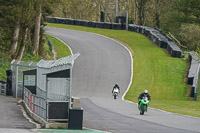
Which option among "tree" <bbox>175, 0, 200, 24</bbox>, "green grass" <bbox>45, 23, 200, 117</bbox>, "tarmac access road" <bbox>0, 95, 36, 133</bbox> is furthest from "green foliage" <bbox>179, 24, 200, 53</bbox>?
"tarmac access road" <bbox>0, 95, 36, 133</bbox>

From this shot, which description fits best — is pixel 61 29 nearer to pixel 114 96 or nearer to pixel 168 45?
pixel 168 45

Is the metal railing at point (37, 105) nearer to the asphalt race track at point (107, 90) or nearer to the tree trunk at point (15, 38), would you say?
the asphalt race track at point (107, 90)

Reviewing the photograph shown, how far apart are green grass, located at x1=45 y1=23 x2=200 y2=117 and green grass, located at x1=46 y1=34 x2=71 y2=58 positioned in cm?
717

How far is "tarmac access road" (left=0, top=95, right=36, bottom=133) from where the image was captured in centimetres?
1759

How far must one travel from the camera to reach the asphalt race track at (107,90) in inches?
825

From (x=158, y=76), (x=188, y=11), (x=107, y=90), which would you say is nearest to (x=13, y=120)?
(x=107, y=90)

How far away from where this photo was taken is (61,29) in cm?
7306

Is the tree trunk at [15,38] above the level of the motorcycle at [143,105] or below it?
above

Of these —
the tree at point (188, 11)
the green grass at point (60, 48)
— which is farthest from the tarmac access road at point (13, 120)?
the tree at point (188, 11)

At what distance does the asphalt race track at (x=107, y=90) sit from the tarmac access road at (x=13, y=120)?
8.15 feet

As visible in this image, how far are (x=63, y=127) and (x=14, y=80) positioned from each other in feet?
50.7

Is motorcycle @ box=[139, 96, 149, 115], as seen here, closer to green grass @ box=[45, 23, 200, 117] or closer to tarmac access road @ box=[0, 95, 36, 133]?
green grass @ box=[45, 23, 200, 117]

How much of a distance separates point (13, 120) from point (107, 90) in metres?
21.6

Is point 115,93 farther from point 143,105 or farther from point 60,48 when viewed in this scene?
point 60,48
